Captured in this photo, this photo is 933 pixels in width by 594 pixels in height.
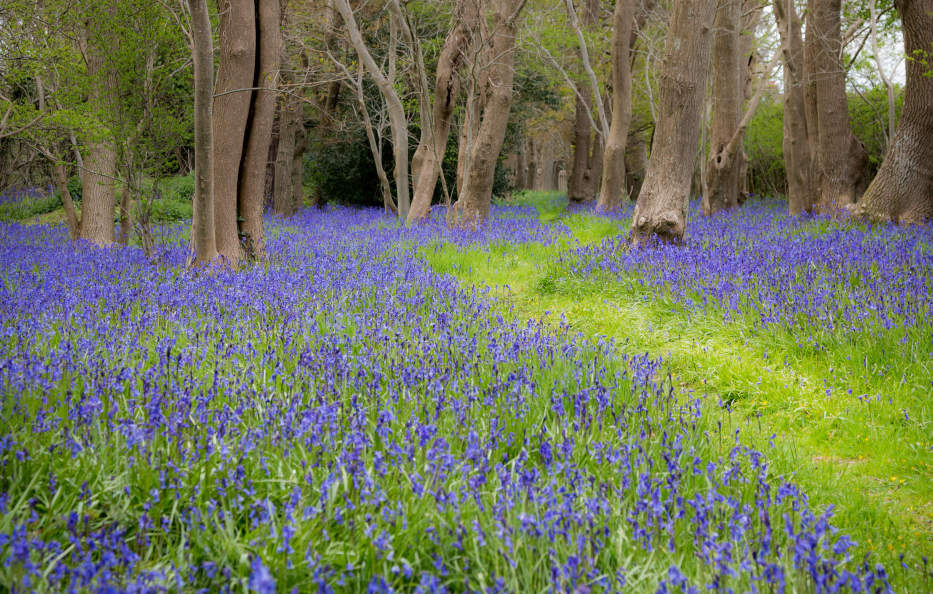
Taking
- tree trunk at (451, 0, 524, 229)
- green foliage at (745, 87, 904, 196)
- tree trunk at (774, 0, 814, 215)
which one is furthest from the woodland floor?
green foliage at (745, 87, 904, 196)

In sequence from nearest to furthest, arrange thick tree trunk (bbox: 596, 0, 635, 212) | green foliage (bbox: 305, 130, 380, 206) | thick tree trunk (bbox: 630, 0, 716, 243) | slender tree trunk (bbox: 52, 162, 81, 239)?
thick tree trunk (bbox: 630, 0, 716, 243) → slender tree trunk (bbox: 52, 162, 81, 239) → thick tree trunk (bbox: 596, 0, 635, 212) → green foliage (bbox: 305, 130, 380, 206)

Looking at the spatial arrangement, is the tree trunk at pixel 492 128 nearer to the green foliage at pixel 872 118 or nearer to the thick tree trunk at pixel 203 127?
the thick tree trunk at pixel 203 127

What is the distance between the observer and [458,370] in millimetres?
3615

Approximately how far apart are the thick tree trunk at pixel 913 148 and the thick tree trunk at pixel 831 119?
1229 mm

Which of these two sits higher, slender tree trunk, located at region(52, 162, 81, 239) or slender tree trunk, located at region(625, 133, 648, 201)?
slender tree trunk, located at region(625, 133, 648, 201)

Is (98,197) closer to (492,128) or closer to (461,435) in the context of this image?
(492,128)

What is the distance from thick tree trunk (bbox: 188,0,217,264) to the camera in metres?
6.05

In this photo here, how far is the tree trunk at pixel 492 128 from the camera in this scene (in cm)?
1190

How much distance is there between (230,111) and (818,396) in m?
6.69

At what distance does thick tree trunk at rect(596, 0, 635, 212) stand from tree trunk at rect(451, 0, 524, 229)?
2.79m

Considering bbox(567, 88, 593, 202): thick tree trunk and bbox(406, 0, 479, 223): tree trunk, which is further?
bbox(567, 88, 593, 202): thick tree trunk

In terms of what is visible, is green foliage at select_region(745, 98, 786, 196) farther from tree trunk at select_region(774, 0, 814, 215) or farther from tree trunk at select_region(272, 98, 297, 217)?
tree trunk at select_region(272, 98, 297, 217)

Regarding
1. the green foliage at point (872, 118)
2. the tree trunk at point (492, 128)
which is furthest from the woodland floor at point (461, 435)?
the green foliage at point (872, 118)

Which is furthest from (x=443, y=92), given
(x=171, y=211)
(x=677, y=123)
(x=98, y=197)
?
(x=171, y=211)
